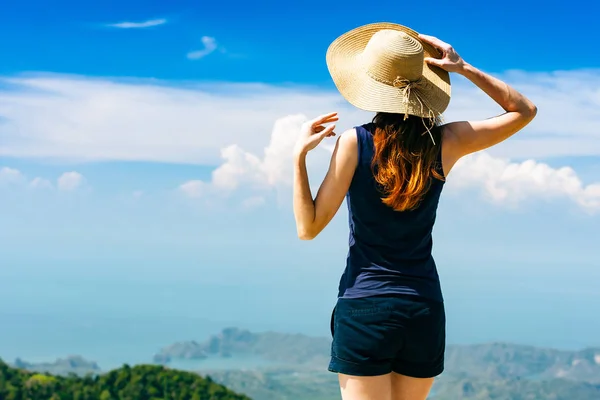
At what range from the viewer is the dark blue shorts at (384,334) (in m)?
2.38

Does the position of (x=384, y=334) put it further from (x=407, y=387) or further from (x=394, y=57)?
(x=394, y=57)

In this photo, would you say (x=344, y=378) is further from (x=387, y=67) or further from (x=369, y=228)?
(x=387, y=67)

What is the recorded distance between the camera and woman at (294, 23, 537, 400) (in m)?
2.36

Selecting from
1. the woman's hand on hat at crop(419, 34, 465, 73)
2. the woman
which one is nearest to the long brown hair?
the woman

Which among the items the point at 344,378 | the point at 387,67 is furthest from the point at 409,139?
the point at 344,378

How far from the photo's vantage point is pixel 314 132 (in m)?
2.43

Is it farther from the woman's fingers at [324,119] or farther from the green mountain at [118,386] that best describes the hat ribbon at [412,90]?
the green mountain at [118,386]

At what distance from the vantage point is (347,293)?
2.42m

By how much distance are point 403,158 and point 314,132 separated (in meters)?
0.31

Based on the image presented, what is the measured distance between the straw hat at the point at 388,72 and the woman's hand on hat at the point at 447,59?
0.03 m

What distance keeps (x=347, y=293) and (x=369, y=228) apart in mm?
230

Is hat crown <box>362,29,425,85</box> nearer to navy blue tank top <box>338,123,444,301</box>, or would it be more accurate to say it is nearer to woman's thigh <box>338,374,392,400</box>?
navy blue tank top <box>338,123,444,301</box>

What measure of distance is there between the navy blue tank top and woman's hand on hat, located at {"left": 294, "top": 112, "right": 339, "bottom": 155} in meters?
0.10

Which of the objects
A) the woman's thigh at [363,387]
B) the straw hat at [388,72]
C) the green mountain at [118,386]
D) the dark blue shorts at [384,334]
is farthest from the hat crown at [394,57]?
the green mountain at [118,386]
